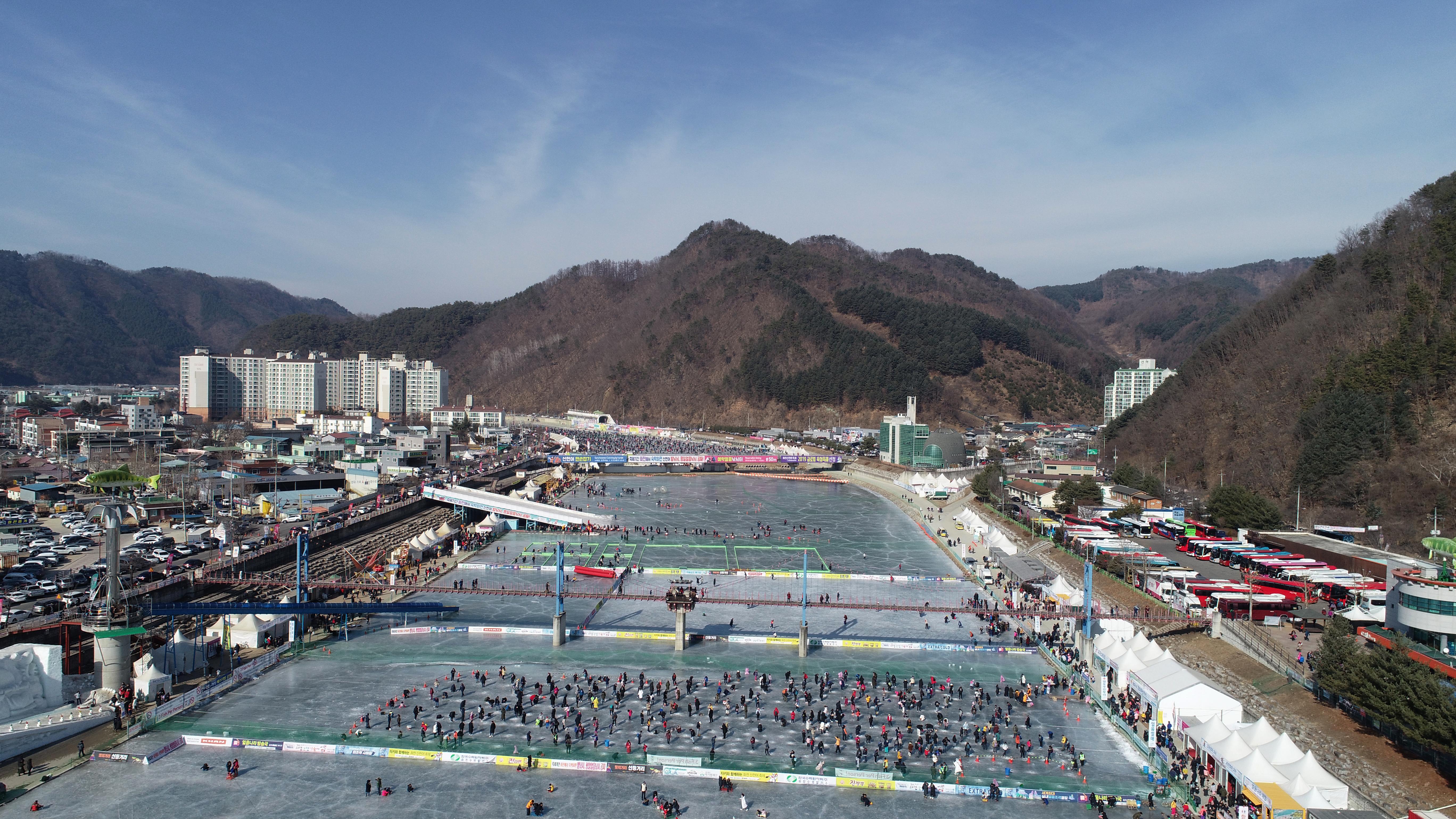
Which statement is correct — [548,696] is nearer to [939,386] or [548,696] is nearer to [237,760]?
[237,760]

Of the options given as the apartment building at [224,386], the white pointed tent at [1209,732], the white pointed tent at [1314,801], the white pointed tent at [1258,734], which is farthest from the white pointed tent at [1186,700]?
the apartment building at [224,386]

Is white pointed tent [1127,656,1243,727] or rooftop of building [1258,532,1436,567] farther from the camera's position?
rooftop of building [1258,532,1436,567]

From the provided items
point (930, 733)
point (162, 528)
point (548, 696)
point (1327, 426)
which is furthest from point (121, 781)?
point (1327, 426)

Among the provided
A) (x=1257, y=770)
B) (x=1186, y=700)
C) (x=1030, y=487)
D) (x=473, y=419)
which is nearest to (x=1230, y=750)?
(x=1257, y=770)

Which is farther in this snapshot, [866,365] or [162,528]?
[866,365]

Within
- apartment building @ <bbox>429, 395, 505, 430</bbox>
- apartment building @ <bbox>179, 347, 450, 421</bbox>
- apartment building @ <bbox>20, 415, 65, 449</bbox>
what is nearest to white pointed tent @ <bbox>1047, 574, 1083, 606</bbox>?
apartment building @ <bbox>20, 415, 65, 449</bbox>

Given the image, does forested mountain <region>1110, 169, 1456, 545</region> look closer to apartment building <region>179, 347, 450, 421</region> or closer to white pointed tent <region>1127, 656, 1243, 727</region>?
white pointed tent <region>1127, 656, 1243, 727</region>
